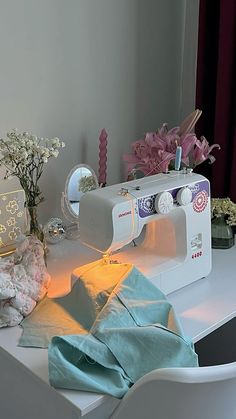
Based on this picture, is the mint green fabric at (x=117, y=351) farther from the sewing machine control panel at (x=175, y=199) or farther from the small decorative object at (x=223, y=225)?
the small decorative object at (x=223, y=225)

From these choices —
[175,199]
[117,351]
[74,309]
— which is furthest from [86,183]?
[117,351]

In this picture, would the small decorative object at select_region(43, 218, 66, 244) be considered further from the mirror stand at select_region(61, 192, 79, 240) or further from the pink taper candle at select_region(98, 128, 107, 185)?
the pink taper candle at select_region(98, 128, 107, 185)

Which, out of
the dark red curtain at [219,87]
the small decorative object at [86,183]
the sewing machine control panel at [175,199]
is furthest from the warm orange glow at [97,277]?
the dark red curtain at [219,87]

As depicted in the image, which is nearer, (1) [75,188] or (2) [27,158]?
(2) [27,158]

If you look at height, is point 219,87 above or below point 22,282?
above

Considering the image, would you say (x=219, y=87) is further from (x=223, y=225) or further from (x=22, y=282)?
(x=22, y=282)

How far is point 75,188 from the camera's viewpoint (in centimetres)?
159

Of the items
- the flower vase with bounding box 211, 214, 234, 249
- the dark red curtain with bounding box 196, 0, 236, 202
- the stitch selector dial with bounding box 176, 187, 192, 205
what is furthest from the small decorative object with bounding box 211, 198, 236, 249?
the stitch selector dial with bounding box 176, 187, 192, 205

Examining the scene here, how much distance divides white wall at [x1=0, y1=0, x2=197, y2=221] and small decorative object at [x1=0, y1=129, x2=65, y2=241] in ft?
0.52

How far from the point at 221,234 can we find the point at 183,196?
1.19 ft

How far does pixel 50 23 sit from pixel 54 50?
8 centimetres

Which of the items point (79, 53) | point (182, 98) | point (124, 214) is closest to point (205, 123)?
point (182, 98)

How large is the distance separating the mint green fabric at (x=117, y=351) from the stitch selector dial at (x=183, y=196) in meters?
0.30

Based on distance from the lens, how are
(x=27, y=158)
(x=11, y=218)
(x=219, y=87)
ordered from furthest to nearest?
1. (x=219, y=87)
2. (x=11, y=218)
3. (x=27, y=158)
